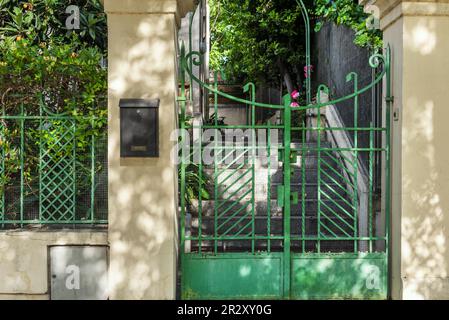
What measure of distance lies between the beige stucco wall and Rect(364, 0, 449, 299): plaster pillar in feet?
9.48

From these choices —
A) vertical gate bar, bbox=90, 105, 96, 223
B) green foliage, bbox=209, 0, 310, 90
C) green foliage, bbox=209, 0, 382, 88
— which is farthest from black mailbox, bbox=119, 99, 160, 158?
green foliage, bbox=209, 0, 310, 90

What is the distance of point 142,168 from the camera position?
4.78 m

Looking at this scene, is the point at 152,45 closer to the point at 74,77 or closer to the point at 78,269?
the point at 74,77

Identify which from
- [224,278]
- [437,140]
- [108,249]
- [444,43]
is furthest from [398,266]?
[108,249]

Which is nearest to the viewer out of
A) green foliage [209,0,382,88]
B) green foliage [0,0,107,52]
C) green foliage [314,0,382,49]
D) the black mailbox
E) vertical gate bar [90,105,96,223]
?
the black mailbox

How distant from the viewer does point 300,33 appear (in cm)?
1508

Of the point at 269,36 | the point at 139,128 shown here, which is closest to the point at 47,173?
the point at 139,128

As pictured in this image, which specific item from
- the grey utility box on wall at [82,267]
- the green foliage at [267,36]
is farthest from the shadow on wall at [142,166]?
the green foliage at [267,36]

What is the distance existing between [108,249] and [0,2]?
13.4ft

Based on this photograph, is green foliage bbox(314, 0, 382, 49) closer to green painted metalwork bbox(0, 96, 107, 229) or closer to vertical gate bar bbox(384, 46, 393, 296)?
vertical gate bar bbox(384, 46, 393, 296)

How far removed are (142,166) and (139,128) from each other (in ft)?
1.16

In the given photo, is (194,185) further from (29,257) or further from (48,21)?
(48,21)

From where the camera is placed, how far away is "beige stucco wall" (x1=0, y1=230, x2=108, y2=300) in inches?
193

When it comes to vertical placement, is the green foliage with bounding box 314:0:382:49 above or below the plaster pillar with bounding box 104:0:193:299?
above
